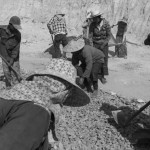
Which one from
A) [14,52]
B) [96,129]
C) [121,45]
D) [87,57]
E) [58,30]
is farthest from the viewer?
[121,45]

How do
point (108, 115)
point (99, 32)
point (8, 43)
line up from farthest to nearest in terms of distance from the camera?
point (99, 32)
point (8, 43)
point (108, 115)

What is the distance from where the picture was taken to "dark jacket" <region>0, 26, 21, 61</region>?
6027 millimetres

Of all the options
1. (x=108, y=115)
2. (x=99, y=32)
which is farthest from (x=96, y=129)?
(x=99, y=32)

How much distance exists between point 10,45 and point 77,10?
25.3 feet

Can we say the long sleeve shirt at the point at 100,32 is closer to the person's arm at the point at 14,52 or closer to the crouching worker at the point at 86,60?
the crouching worker at the point at 86,60

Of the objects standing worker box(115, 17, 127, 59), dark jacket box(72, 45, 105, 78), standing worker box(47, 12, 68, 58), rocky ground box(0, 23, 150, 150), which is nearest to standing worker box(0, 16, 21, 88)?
rocky ground box(0, 23, 150, 150)

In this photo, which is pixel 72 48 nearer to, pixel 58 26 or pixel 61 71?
pixel 61 71

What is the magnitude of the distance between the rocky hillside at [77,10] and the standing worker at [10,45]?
6.58m

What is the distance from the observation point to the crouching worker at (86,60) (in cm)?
533

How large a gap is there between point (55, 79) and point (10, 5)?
35.4 ft

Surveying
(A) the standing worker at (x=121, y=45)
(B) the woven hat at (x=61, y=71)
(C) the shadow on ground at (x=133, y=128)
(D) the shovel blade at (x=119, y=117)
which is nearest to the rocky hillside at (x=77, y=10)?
(A) the standing worker at (x=121, y=45)

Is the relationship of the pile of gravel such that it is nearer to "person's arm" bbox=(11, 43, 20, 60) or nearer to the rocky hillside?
"person's arm" bbox=(11, 43, 20, 60)

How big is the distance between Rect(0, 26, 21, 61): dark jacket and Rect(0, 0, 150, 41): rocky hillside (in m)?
6.61

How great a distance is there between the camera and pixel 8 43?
20.1ft
